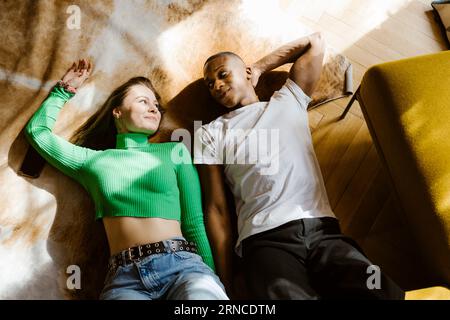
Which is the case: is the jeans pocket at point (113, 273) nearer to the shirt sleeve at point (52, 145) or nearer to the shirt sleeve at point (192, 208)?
the shirt sleeve at point (192, 208)

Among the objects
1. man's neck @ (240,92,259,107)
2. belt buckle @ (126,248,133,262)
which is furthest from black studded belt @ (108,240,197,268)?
man's neck @ (240,92,259,107)

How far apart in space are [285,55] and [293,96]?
19 centimetres

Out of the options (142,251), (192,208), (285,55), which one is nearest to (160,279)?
(142,251)

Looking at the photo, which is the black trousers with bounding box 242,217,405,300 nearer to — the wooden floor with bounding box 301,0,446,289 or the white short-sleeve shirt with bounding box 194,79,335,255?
the white short-sleeve shirt with bounding box 194,79,335,255

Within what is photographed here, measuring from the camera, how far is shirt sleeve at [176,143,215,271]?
1183 mm

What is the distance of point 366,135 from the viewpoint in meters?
1.49

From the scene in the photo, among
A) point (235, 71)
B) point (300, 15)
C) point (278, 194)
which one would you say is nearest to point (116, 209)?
point (278, 194)

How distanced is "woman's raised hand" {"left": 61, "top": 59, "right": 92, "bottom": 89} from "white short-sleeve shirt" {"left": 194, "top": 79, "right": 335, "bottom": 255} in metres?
0.51

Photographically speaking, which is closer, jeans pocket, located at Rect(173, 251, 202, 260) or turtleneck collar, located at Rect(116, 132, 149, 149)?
jeans pocket, located at Rect(173, 251, 202, 260)

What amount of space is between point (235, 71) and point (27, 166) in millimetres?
826

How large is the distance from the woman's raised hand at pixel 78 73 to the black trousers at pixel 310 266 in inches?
34.8

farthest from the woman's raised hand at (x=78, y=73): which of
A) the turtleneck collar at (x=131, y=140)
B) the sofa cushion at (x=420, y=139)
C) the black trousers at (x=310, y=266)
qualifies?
the sofa cushion at (x=420, y=139)

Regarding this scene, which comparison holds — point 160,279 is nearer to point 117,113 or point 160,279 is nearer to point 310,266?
point 310,266

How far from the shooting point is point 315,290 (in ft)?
3.49
